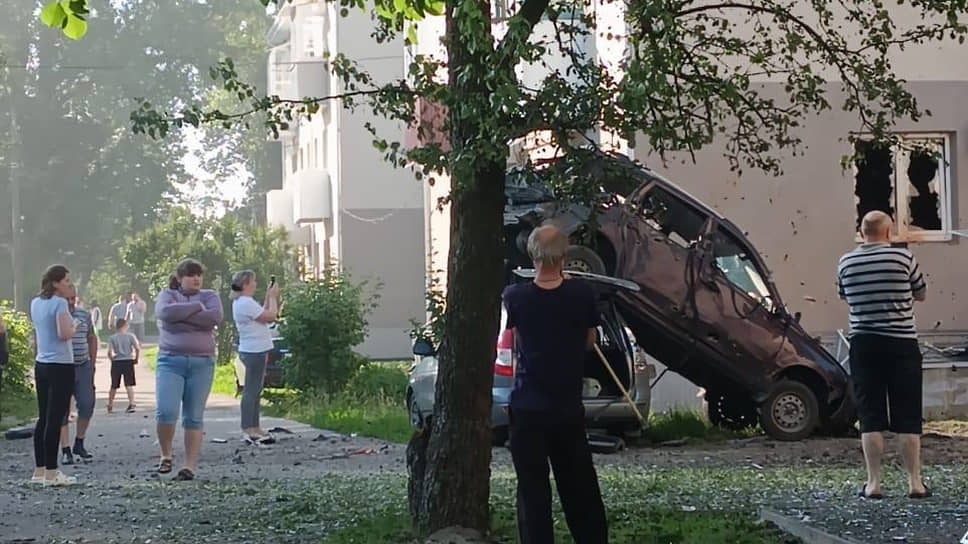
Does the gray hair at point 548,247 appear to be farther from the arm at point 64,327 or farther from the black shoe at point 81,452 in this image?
the black shoe at point 81,452

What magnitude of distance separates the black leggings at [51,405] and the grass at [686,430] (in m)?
5.62

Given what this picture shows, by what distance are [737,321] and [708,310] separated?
0.30m

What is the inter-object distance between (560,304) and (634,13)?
185 centimetres

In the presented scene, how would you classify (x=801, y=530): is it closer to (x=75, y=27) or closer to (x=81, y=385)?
(x=75, y=27)

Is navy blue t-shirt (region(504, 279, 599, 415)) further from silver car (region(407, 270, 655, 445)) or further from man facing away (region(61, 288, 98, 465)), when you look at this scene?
man facing away (region(61, 288, 98, 465))

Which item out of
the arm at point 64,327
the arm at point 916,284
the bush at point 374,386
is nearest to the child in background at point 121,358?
the bush at point 374,386

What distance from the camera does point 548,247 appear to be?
703cm

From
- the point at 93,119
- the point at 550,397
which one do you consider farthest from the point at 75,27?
the point at 93,119

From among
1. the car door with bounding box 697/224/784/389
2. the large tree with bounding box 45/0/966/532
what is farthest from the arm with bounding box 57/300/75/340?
the car door with bounding box 697/224/784/389

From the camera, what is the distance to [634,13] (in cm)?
798

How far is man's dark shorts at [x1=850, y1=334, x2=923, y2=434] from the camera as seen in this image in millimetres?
9297

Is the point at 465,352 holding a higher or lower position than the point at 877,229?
lower

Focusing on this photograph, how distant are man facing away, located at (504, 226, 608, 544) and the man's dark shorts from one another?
2934mm

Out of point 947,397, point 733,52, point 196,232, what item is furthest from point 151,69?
point 733,52
